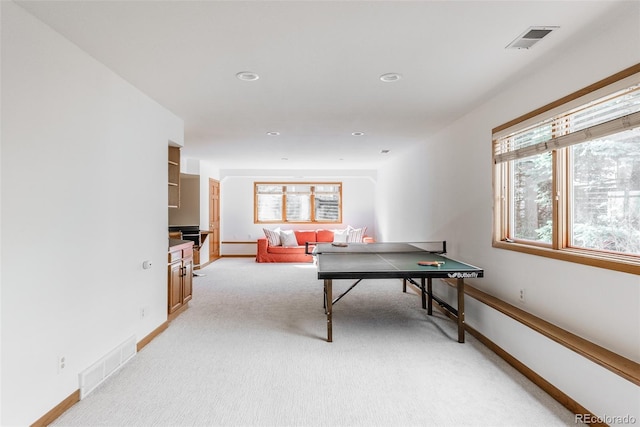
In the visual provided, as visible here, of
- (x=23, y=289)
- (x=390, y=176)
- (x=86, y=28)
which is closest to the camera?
(x=23, y=289)

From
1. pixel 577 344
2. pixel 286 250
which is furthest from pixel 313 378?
pixel 286 250

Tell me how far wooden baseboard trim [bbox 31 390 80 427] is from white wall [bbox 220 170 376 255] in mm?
7427

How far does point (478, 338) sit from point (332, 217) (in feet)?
22.5

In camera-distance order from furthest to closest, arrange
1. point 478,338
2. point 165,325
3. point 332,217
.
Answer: point 332,217
point 165,325
point 478,338

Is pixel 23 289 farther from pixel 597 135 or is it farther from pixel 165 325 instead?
pixel 597 135

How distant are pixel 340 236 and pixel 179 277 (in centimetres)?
544

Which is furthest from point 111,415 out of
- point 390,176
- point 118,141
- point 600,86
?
point 390,176

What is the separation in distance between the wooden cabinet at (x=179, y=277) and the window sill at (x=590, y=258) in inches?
139

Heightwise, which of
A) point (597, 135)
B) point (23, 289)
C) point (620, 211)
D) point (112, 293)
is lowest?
point (112, 293)

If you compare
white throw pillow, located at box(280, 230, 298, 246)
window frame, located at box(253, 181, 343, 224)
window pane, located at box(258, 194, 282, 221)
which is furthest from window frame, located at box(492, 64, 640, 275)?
window pane, located at box(258, 194, 282, 221)

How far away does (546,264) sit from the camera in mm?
2746

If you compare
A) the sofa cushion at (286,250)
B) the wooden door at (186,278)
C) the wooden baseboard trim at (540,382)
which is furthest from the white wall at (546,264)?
the sofa cushion at (286,250)

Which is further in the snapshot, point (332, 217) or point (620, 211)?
point (332, 217)

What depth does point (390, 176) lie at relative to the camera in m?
8.00
